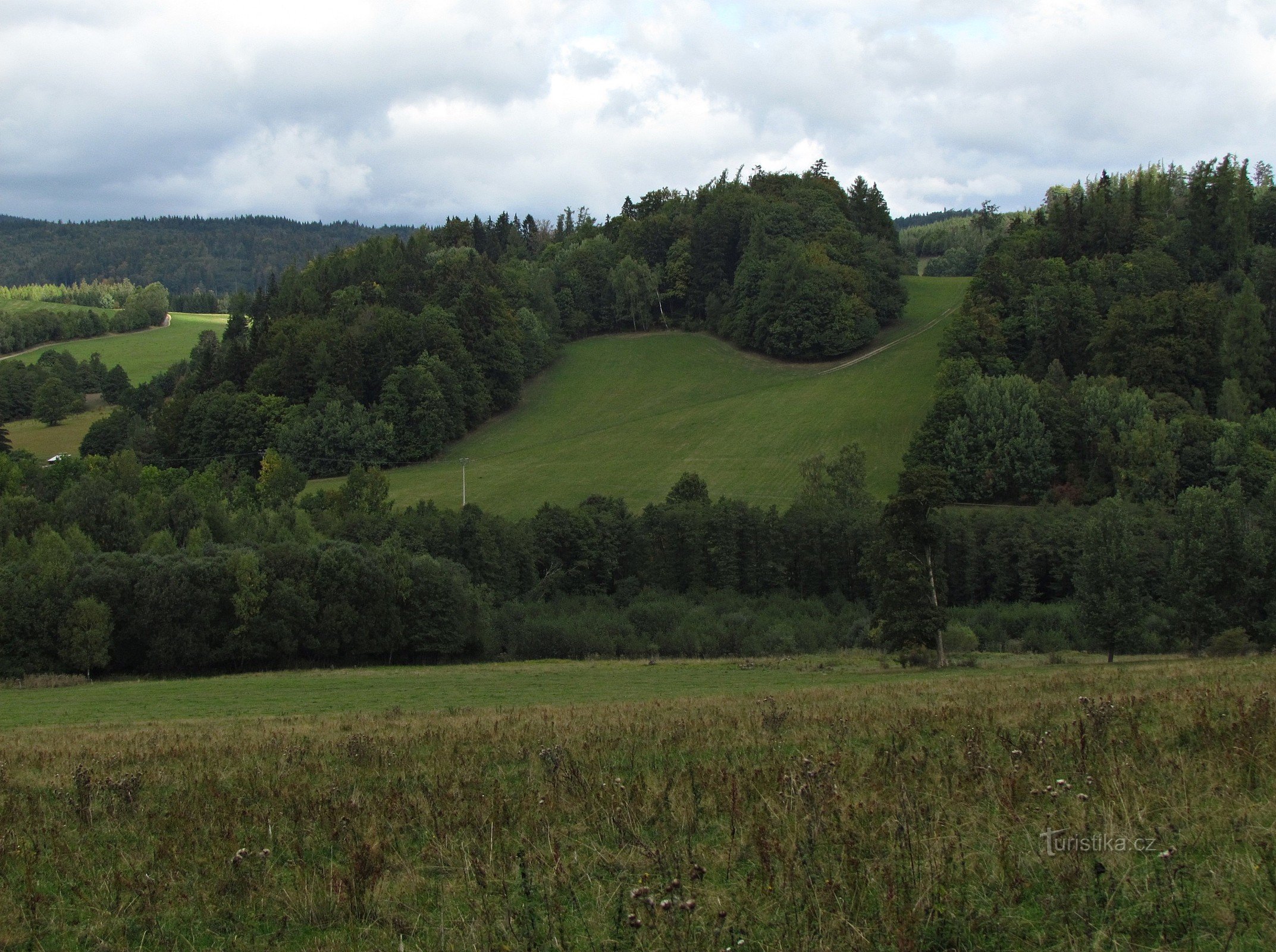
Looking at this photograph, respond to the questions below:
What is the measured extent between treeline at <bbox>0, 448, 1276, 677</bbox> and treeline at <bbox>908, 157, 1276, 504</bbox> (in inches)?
379

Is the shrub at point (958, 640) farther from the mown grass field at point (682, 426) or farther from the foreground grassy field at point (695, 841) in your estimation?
the foreground grassy field at point (695, 841)

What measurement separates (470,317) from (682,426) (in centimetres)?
3801

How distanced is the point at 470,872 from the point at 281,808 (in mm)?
3528

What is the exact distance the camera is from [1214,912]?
6.26 meters

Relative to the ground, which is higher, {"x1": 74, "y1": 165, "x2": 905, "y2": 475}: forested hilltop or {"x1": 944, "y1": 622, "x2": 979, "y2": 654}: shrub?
{"x1": 74, "y1": 165, "x2": 905, "y2": 475}: forested hilltop

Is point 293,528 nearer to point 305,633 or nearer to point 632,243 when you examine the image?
point 305,633

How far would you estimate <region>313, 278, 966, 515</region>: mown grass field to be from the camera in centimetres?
10550

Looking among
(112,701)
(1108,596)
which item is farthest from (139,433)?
(1108,596)

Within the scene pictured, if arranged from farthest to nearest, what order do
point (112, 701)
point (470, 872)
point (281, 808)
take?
point (112, 701), point (281, 808), point (470, 872)

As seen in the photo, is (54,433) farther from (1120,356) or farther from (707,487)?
(1120,356)

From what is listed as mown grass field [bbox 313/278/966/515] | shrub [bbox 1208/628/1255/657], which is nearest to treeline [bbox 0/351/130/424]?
mown grass field [bbox 313/278/966/515]

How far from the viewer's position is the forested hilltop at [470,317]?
417ft

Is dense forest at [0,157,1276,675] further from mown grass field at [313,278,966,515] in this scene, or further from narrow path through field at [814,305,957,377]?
mown grass field at [313,278,966,515]

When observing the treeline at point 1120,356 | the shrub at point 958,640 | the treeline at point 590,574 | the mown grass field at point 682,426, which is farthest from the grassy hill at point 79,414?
the shrub at point 958,640
